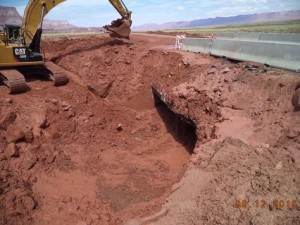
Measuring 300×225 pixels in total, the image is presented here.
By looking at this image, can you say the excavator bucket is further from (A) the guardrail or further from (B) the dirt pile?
(A) the guardrail

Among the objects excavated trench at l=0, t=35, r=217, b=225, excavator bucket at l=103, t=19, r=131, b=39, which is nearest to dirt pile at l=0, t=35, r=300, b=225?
excavated trench at l=0, t=35, r=217, b=225

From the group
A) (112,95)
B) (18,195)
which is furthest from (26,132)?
(112,95)

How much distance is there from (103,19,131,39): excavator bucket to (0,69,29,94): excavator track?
5569 millimetres

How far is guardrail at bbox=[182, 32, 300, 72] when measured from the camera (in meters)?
7.77

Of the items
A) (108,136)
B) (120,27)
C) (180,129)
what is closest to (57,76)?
(108,136)

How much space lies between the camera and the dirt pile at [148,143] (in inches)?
219

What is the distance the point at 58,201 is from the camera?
7.75 metres

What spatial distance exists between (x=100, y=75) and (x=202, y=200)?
9590 mm

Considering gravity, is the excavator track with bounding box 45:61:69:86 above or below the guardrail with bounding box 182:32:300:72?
below

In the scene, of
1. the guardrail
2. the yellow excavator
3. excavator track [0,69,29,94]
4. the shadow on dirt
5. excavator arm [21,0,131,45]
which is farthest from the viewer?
the shadow on dirt

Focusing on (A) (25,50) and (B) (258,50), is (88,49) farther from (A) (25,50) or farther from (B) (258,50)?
(B) (258,50)

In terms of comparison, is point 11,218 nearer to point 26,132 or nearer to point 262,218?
point 26,132

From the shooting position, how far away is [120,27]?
49.1 ft

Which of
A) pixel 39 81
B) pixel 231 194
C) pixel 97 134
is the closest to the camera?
pixel 231 194
